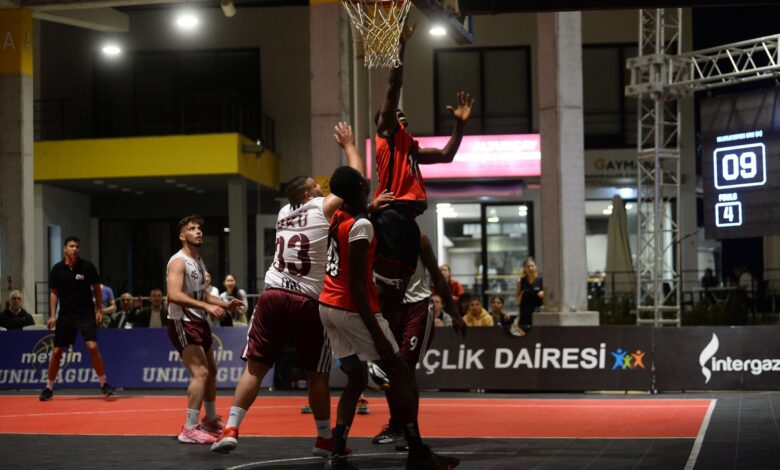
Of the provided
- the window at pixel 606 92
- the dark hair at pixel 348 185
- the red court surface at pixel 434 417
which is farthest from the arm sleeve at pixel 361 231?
the window at pixel 606 92

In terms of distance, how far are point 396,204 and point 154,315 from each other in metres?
11.4

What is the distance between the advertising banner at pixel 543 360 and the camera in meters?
15.7

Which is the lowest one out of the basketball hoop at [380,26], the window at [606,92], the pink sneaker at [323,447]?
the pink sneaker at [323,447]

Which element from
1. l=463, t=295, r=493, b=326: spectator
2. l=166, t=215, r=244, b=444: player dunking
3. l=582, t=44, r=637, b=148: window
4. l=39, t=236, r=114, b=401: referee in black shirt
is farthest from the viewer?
l=582, t=44, r=637, b=148: window

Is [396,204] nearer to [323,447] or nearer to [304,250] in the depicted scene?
[304,250]

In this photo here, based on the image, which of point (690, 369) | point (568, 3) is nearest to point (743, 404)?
point (690, 369)

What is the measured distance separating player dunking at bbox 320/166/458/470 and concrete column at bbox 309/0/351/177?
38.7ft

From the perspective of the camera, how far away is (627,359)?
15742 mm

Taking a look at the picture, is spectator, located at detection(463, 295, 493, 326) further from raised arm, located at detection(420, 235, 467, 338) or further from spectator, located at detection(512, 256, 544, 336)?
raised arm, located at detection(420, 235, 467, 338)

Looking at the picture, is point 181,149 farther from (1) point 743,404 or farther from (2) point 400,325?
(2) point 400,325

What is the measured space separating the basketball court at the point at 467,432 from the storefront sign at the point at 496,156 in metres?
14.6

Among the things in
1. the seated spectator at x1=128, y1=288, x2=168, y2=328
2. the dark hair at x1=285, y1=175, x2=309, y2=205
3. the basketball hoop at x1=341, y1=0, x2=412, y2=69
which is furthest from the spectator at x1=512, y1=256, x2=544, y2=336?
the dark hair at x1=285, y1=175, x2=309, y2=205

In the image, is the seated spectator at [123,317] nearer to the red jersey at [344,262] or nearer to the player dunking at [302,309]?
the player dunking at [302,309]

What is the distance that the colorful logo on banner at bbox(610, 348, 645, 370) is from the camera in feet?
51.5
